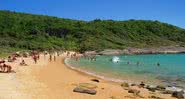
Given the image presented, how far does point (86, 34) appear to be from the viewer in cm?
14900

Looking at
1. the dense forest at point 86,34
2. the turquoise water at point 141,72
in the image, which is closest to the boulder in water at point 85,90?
the turquoise water at point 141,72

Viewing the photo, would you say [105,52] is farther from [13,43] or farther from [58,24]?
[58,24]

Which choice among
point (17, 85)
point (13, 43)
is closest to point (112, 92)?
point (17, 85)

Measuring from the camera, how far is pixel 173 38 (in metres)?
162

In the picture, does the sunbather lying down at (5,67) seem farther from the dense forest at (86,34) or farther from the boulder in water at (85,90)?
the dense forest at (86,34)

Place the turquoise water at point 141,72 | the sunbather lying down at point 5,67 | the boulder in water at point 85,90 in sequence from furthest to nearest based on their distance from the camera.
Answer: the turquoise water at point 141,72 → the sunbather lying down at point 5,67 → the boulder in water at point 85,90

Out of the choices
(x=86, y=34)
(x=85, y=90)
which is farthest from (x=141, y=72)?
(x=86, y=34)

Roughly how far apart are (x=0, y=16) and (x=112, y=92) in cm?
15120

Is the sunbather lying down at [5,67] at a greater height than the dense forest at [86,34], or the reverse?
the dense forest at [86,34]

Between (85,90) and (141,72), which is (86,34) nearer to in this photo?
(141,72)

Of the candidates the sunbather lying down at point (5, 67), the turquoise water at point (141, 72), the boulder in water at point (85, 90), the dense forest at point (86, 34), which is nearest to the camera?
the boulder in water at point (85, 90)

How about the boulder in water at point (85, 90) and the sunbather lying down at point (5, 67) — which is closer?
the boulder in water at point (85, 90)

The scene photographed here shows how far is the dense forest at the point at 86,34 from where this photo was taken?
131m

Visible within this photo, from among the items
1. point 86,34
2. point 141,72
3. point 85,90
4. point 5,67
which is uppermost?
point 86,34
